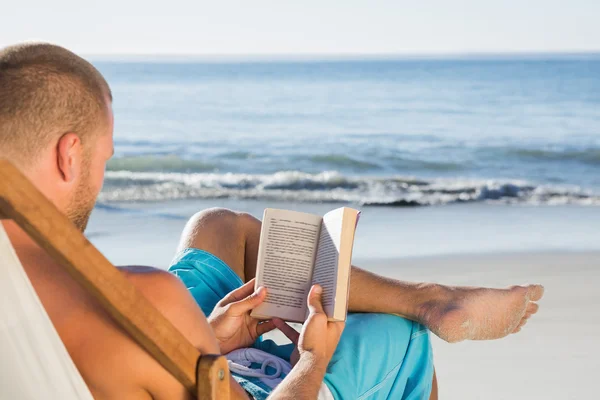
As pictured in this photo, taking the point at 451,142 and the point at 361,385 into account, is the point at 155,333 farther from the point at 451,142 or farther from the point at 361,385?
the point at 451,142

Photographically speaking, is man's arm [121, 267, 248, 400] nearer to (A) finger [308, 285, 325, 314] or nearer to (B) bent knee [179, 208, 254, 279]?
(A) finger [308, 285, 325, 314]

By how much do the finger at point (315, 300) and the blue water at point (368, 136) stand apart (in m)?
5.26

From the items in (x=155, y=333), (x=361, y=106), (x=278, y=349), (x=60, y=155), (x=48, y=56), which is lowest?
(x=361, y=106)

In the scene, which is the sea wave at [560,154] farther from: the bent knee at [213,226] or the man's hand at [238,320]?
the man's hand at [238,320]

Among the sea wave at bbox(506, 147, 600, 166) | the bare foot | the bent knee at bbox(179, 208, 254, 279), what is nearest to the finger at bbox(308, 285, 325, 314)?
the bare foot

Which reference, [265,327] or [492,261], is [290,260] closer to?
[265,327]

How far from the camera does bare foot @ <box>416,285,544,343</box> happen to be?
218 centimetres

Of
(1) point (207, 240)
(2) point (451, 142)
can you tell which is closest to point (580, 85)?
(2) point (451, 142)

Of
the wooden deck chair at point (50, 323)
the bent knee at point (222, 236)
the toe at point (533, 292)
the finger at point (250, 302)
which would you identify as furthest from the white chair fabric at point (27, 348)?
the toe at point (533, 292)

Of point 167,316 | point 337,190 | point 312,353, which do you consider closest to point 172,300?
point 167,316

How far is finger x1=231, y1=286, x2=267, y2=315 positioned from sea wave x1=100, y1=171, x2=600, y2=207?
199 inches

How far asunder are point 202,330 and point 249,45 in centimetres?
2477

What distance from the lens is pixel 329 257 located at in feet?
6.46

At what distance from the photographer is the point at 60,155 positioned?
1.42 meters
